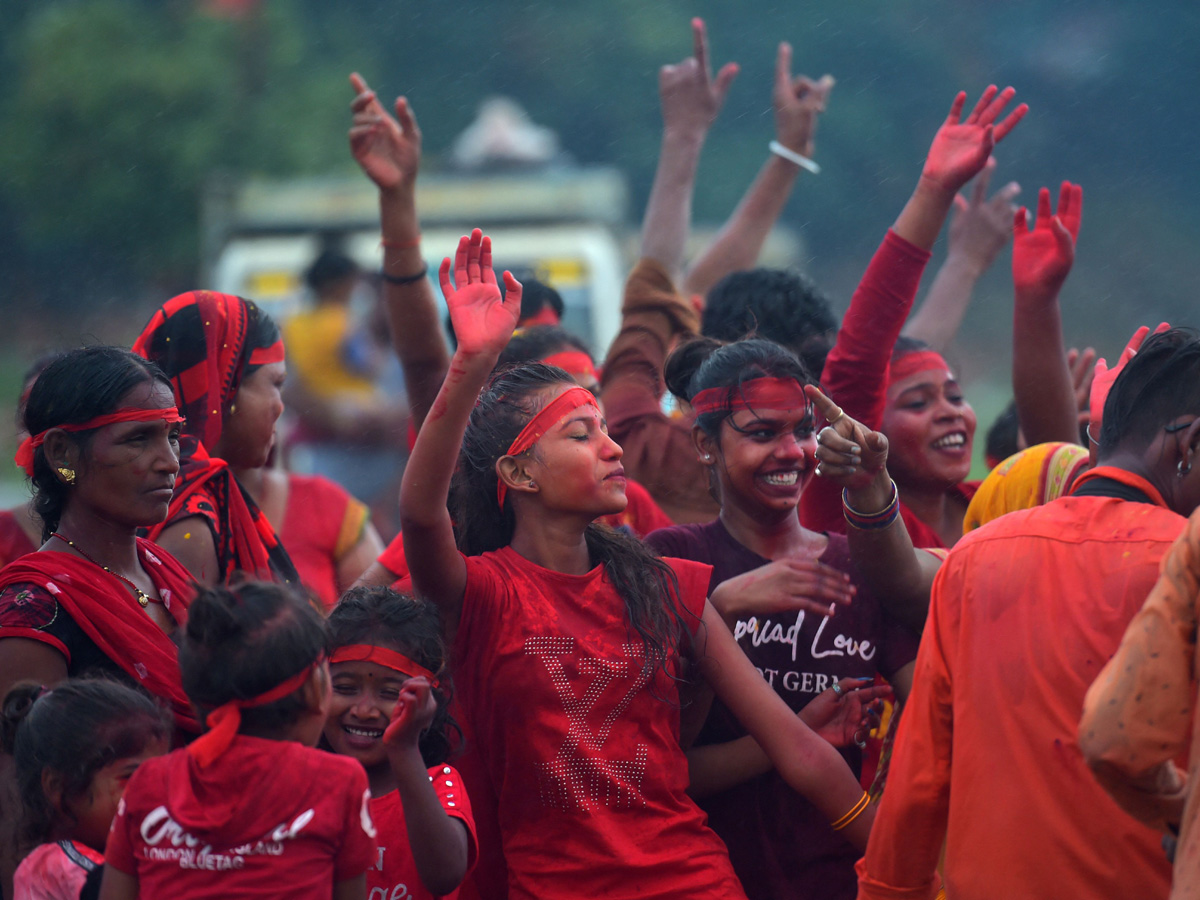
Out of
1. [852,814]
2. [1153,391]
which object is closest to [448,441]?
[852,814]

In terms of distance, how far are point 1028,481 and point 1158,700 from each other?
1513mm

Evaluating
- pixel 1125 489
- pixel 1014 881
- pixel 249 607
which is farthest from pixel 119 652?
pixel 1125 489

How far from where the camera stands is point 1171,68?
23781 mm

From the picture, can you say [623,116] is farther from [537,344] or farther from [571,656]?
[571,656]

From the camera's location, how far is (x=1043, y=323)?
4.09 meters

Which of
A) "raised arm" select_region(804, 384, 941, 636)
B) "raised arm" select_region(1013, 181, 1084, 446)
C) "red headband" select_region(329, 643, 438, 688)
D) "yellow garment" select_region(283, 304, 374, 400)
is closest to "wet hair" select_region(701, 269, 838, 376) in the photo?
"raised arm" select_region(1013, 181, 1084, 446)

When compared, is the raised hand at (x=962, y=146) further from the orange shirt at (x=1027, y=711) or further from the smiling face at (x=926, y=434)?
the orange shirt at (x=1027, y=711)

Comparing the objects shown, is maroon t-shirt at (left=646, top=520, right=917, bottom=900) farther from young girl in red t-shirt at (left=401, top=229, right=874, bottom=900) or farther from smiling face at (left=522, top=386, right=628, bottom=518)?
smiling face at (left=522, top=386, right=628, bottom=518)

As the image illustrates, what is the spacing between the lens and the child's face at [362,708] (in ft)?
9.36

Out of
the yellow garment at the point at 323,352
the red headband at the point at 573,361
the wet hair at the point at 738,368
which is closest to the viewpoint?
the wet hair at the point at 738,368

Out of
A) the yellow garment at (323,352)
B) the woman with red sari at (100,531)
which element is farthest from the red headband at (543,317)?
the yellow garment at (323,352)

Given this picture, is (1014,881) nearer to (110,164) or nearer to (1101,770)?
(1101,770)

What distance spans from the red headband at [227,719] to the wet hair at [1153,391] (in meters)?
1.49

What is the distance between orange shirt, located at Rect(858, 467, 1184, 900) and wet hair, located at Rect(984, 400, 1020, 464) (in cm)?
258
